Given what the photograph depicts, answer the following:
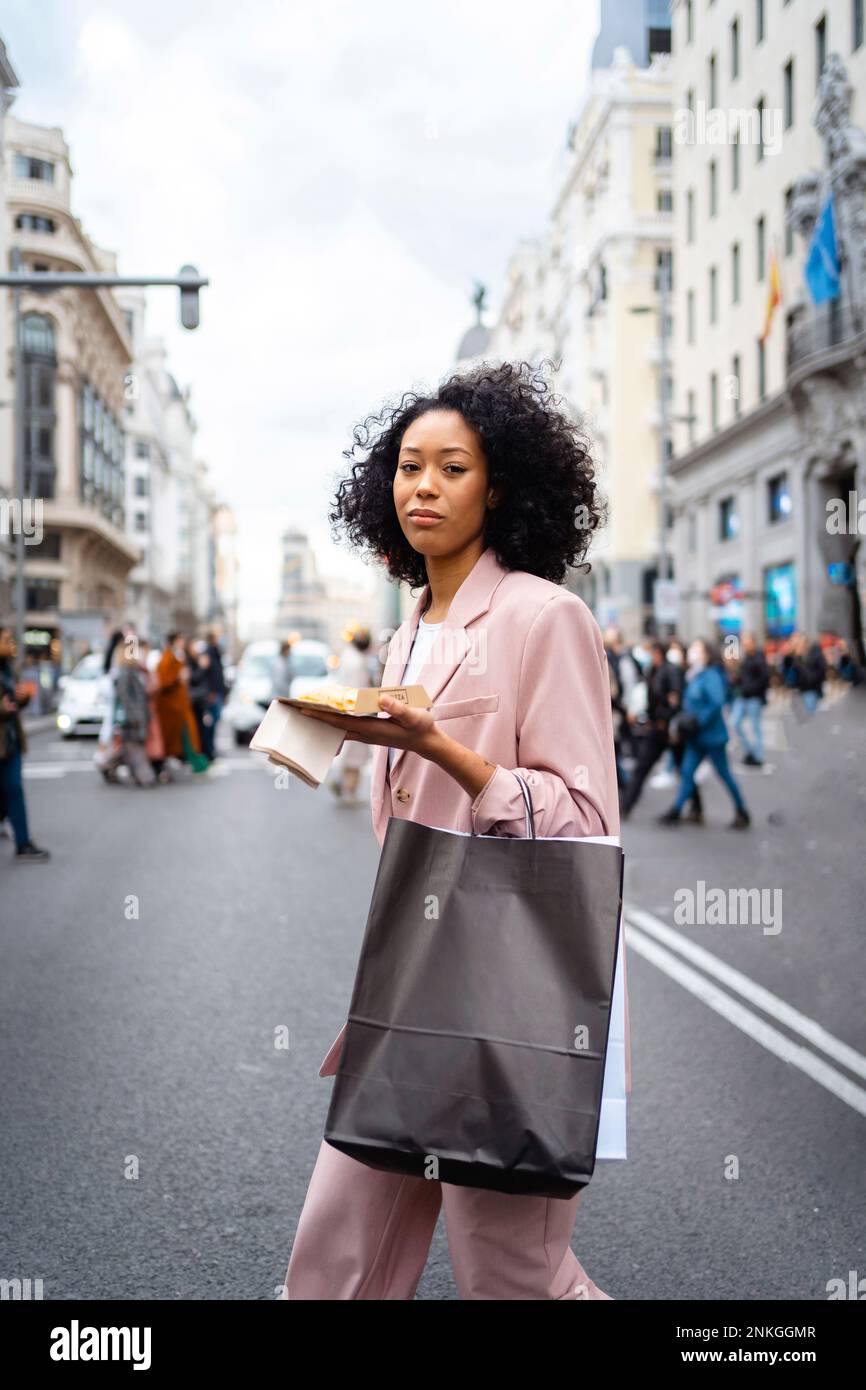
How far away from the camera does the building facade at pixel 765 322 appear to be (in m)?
26.9

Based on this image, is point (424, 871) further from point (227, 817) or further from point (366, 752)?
point (366, 752)

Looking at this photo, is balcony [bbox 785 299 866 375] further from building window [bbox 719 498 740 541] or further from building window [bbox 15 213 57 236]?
building window [bbox 15 213 57 236]

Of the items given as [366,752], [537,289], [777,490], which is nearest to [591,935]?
[366,752]

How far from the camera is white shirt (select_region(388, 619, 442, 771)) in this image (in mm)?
2375

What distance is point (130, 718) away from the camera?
16.0 m

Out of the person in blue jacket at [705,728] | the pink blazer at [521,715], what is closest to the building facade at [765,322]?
the person in blue jacket at [705,728]

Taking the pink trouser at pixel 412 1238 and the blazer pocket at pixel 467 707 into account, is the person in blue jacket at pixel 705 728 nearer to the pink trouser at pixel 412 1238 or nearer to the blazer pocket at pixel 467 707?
the pink trouser at pixel 412 1238

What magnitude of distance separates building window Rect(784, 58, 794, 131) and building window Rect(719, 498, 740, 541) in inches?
383

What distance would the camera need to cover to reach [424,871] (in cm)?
206

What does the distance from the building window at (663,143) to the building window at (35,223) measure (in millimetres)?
41220

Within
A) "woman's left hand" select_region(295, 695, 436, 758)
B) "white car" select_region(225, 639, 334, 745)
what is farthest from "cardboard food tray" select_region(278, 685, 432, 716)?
"white car" select_region(225, 639, 334, 745)

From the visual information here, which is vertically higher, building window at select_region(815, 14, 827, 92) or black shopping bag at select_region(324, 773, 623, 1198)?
building window at select_region(815, 14, 827, 92)

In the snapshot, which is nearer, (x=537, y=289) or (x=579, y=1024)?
(x=579, y=1024)
